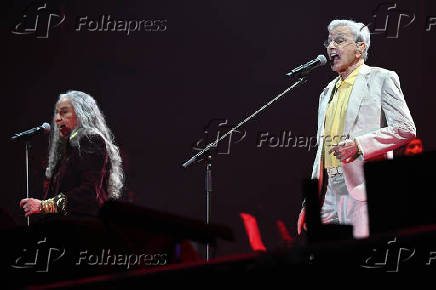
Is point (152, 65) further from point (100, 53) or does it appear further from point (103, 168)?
point (103, 168)

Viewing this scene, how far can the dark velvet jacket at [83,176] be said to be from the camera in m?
4.21

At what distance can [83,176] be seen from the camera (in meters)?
4.33

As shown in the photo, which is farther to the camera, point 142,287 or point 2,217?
point 2,217

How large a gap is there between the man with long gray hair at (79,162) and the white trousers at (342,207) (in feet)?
5.01

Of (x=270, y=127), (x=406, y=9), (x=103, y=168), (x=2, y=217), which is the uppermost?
(x=406, y=9)

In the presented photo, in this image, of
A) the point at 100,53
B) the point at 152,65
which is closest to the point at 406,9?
the point at 152,65

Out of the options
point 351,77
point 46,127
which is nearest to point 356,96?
point 351,77

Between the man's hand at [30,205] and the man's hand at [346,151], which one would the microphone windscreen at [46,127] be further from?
the man's hand at [346,151]

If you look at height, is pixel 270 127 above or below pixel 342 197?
above

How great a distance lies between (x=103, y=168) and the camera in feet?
14.8

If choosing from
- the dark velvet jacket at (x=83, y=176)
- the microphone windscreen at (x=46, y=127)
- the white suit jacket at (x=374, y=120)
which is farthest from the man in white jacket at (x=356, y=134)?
the microphone windscreen at (x=46, y=127)

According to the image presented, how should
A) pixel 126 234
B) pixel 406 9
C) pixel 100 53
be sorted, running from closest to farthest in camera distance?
pixel 126 234 → pixel 406 9 → pixel 100 53

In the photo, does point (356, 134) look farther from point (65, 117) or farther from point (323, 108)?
point (65, 117)

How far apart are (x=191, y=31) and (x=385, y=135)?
5.80ft
